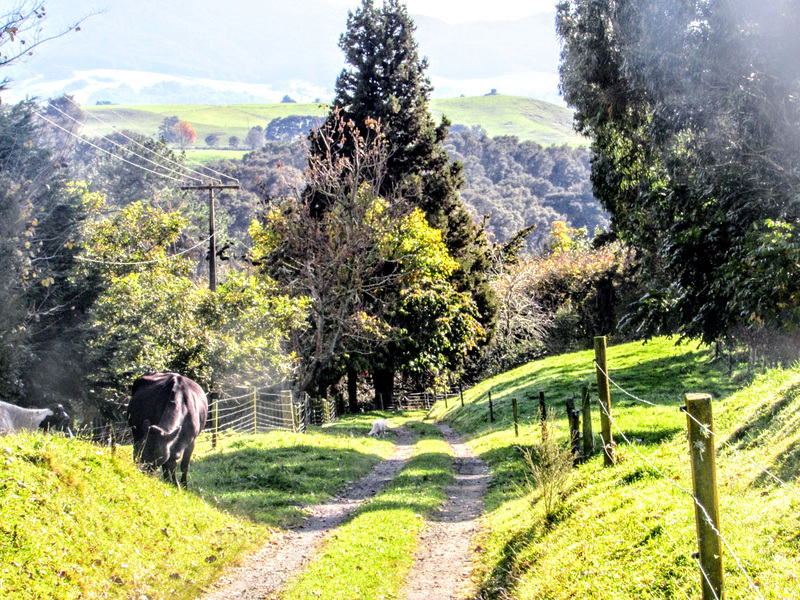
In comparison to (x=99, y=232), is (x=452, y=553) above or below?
below

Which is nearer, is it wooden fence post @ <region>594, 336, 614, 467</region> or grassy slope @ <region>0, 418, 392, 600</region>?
grassy slope @ <region>0, 418, 392, 600</region>

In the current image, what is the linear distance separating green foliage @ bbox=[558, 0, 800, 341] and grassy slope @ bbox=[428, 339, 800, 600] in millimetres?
2498

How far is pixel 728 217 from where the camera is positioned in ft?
49.4

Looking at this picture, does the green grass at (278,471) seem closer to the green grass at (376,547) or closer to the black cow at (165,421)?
the black cow at (165,421)

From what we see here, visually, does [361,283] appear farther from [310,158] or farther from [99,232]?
[99,232]

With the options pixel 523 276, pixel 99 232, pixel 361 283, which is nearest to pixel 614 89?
pixel 361 283

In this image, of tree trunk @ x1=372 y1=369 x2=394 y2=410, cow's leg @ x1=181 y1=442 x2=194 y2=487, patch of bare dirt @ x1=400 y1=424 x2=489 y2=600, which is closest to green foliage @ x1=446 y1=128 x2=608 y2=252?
tree trunk @ x1=372 y1=369 x2=394 y2=410

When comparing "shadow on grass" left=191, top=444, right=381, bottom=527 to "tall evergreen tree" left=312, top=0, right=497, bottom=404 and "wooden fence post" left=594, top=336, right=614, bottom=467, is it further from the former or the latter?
"tall evergreen tree" left=312, top=0, right=497, bottom=404

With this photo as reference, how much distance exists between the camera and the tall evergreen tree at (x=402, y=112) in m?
35.3

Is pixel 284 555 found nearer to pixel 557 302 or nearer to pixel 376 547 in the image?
pixel 376 547

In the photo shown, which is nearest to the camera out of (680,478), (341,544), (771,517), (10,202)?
(771,517)

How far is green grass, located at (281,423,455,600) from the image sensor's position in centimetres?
808

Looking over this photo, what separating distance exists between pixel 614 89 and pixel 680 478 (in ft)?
42.9

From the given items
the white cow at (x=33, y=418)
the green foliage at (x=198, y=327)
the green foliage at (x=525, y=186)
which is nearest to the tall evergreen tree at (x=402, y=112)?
the green foliage at (x=198, y=327)
